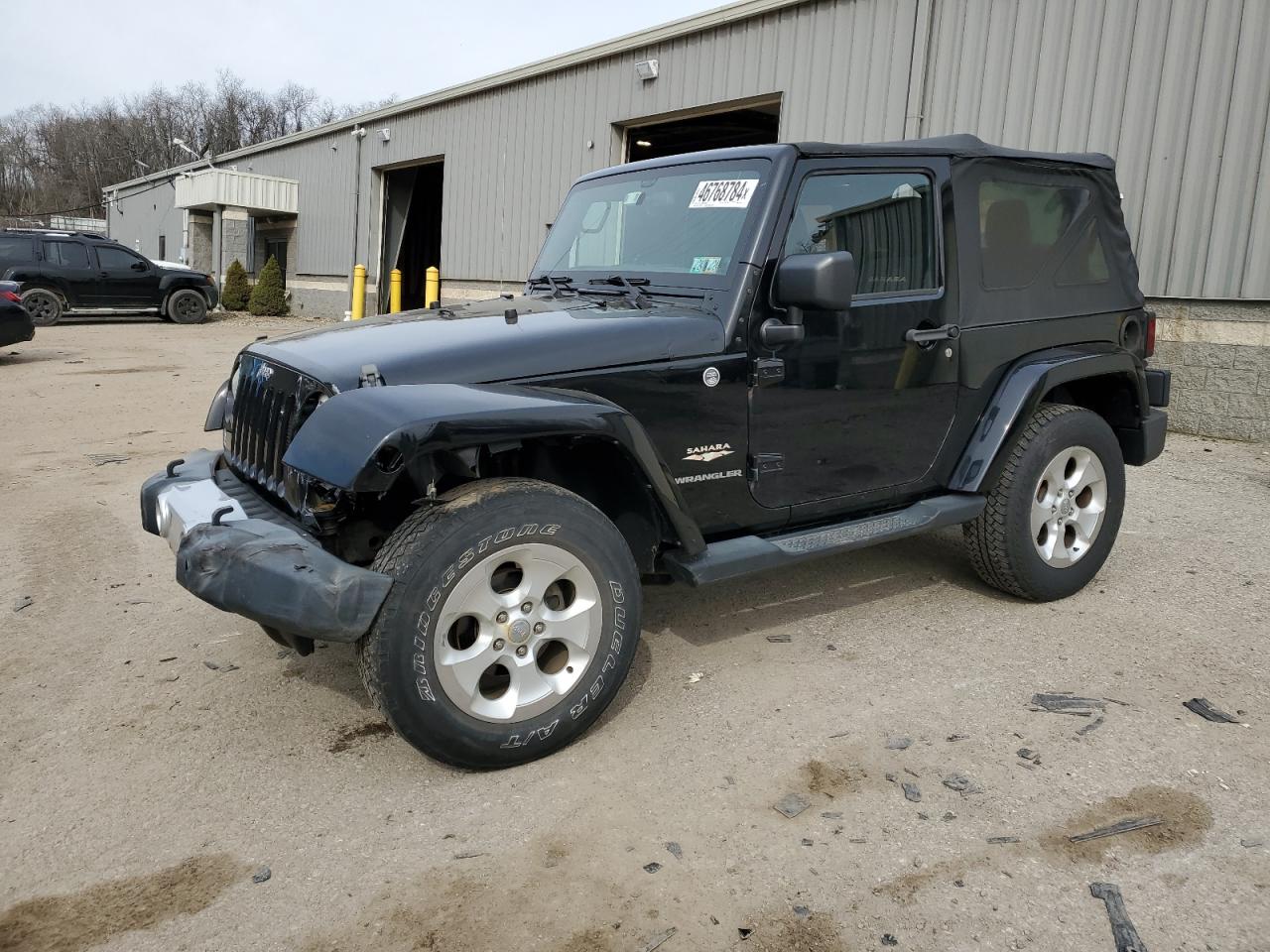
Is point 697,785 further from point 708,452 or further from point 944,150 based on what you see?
point 944,150

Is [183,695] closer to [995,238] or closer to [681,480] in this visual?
[681,480]

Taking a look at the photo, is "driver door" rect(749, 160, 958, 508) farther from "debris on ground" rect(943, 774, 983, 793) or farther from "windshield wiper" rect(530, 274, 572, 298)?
"debris on ground" rect(943, 774, 983, 793)

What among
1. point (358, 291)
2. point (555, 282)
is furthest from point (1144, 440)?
point (358, 291)

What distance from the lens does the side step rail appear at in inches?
134

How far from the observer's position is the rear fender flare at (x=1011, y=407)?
4191mm

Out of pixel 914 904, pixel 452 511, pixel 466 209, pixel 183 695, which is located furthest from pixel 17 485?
pixel 466 209

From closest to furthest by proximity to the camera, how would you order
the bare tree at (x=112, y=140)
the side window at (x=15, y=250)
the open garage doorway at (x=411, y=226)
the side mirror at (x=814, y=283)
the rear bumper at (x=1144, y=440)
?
the side mirror at (x=814, y=283) < the rear bumper at (x=1144, y=440) < the side window at (x=15, y=250) < the open garage doorway at (x=411, y=226) < the bare tree at (x=112, y=140)

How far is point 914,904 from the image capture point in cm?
239

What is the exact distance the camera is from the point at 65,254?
1923 centimetres

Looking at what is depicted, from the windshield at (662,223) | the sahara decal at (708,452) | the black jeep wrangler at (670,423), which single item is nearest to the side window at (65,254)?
the black jeep wrangler at (670,423)

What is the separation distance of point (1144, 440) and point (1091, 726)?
6.58ft

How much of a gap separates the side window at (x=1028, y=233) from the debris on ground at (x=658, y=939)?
307cm

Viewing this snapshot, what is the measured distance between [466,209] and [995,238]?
15.6 m

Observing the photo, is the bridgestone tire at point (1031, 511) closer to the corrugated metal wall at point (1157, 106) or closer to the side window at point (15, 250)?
the corrugated metal wall at point (1157, 106)
